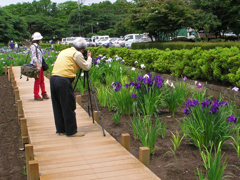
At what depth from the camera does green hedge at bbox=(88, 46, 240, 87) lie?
6.14 m

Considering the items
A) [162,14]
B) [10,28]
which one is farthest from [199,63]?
[10,28]

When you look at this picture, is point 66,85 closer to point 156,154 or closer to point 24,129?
point 24,129

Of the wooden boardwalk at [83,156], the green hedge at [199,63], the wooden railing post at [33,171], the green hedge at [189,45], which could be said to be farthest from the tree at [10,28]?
the wooden railing post at [33,171]

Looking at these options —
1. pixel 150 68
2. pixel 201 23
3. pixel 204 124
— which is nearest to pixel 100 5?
pixel 201 23

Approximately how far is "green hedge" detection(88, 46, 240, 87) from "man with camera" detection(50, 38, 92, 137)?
331 centimetres

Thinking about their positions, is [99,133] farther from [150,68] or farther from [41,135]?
[150,68]

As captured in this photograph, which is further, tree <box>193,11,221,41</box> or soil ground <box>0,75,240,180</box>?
tree <box>193,11,221,41</box>

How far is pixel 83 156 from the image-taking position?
3.56m

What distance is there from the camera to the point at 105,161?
339 centimetres

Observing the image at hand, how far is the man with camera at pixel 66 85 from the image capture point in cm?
408

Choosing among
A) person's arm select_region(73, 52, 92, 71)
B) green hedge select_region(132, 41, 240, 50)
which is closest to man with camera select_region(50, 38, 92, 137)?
person's arm select_region(73, 52, 92, 71)

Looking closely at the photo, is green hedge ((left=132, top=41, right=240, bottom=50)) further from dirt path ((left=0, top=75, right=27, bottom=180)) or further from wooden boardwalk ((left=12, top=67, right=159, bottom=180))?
dirt path ((left=0, top=75, right=27, bottom=180))

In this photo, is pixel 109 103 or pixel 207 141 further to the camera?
pixel 109 103

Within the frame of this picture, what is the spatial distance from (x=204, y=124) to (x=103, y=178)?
1.44 meters
